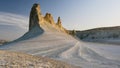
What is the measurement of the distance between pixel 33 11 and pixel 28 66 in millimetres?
55022

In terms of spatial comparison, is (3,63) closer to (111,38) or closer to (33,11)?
(33,11)

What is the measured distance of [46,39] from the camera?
5378 centimetres

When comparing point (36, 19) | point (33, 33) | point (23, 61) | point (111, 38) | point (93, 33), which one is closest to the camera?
point (23, 61)

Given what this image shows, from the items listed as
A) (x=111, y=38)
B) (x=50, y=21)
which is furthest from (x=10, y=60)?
(x=111, y=38)

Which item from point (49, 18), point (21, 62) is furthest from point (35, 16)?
point (21, 62)

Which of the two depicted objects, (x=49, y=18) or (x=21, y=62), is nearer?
(x=21, y=62)

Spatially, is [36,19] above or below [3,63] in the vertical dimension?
above

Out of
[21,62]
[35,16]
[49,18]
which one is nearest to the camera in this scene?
[21,62]

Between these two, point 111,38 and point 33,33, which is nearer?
point 33,33

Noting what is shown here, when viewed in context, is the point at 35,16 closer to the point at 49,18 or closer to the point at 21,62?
the point at 49,18

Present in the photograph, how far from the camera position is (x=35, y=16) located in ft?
224

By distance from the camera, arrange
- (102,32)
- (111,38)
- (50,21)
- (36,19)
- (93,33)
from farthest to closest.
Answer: (93,33), (102,32), (111,38), (50,21), (36,19)

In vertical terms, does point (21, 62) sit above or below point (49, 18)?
below

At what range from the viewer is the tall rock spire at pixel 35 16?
6724cm
